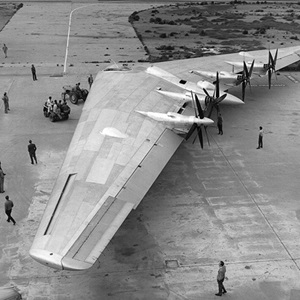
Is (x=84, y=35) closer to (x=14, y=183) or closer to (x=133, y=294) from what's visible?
(x=14, y=183)

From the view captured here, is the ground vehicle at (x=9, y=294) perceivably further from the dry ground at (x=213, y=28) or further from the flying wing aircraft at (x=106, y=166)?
the dry ground at (x=213, y=28)

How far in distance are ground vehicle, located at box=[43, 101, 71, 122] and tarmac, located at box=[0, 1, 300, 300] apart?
0.52m

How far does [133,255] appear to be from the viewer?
61.3 feet

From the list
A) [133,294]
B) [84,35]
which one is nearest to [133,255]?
[133,294]

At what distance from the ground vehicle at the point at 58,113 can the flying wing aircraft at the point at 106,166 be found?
108 inches

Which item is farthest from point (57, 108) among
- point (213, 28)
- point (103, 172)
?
point (213, 28)

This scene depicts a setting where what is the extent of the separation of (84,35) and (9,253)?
144ft

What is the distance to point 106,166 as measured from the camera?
1948cm

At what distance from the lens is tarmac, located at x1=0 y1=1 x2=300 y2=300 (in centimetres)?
1711

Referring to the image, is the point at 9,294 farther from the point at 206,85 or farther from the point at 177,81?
the point at 206,85

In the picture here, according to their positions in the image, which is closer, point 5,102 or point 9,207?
point 9,207

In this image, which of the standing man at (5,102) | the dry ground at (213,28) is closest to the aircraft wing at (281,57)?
the dry ground at (213,28)

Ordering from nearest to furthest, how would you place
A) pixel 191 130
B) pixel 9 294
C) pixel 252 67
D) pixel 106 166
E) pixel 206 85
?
pixel 9 294 → pixel 106 166 → pixel 191 130 → pixel 206 85 → pixel 252 67

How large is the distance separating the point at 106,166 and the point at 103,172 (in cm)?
49
